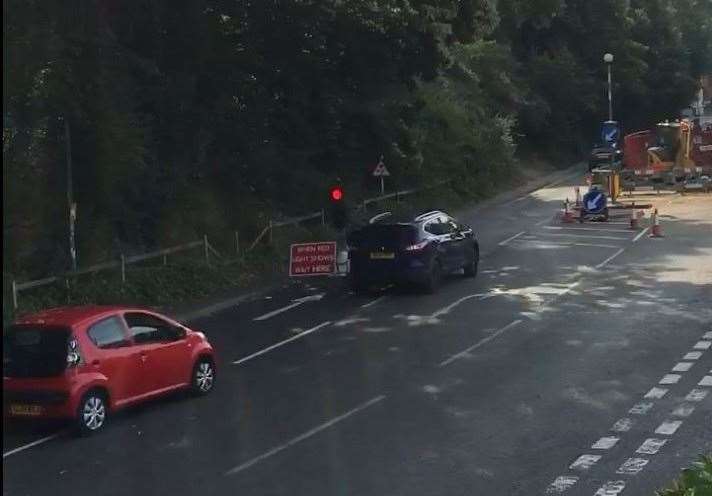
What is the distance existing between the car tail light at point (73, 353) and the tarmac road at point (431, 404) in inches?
35.1

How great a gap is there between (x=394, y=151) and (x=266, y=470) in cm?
2568

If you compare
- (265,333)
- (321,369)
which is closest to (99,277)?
(265,333)

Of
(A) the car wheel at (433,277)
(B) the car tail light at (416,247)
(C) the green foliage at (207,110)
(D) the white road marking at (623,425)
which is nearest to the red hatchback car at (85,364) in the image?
(D) the white road marking at (623,425)

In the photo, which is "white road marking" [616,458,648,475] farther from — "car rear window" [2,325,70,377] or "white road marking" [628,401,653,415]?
A: "car rear window" [2,325,70,377]

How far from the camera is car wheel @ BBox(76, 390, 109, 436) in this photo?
15391mm

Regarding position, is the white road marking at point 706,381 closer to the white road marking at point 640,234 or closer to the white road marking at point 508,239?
the white road marking at point 640,234

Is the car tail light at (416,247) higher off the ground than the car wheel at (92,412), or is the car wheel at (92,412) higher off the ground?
the car tail light at (416,247)

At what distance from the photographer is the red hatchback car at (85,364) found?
50.4 feet

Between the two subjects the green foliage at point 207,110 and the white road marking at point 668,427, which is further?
the green foliage at point 207,110

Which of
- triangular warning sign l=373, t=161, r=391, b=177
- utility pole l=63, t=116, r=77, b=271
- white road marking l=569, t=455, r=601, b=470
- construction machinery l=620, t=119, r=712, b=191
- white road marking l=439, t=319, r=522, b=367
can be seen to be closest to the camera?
white road marking l=569, t=455, r=601, b=470

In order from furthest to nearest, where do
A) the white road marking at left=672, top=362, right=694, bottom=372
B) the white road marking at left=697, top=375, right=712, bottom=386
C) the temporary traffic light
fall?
the temporary traffic light, the white road marking at left=672, top=362, right=694, bottom=372, the white road marking at left=697, top=375, right=712, bottom=386

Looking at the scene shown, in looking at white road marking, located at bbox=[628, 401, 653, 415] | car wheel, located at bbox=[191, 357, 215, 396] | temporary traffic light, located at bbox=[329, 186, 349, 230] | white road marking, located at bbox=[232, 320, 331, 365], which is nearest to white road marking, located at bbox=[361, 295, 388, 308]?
white road marking, located at bbox=[232, 320, 331, 365]

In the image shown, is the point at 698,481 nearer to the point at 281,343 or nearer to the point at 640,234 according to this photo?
the point at 281,343

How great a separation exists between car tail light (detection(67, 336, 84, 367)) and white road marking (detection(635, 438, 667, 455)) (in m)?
6.38
